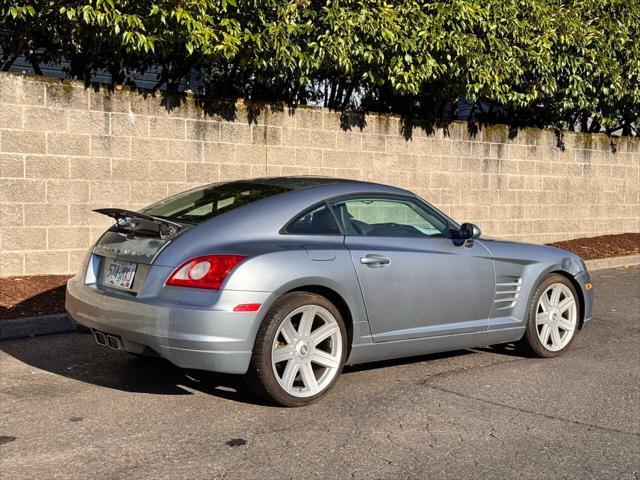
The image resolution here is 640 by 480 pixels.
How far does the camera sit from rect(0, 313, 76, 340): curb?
7.25 metres

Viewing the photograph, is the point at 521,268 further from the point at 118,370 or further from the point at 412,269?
the point at 118,370

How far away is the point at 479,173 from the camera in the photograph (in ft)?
46.2

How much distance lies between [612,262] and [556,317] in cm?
745

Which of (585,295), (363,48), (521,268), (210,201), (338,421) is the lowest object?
(338,421)

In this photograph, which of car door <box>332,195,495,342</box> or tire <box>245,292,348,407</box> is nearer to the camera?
tire <box>245,292,348,407</box>

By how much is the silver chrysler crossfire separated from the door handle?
0.03 ft

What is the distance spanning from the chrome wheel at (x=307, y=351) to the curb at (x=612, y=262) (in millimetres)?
8834

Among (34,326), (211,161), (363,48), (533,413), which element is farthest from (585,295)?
(211,161)

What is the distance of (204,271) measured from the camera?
4.90 m

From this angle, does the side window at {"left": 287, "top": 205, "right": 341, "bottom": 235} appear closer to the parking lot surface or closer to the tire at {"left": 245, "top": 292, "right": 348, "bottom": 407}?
the tire at {"left": 245, "top": 292, "right": 348, "bottom": 407}

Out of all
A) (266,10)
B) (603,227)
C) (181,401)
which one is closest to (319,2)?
(266,10)

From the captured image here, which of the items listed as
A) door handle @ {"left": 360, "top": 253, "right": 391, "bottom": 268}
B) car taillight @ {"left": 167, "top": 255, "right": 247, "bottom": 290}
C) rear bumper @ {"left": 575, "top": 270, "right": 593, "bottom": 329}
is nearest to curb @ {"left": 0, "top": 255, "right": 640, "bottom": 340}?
car taillight @ {"left": 167, "top": 255, "right": 247, "bottom": 290}

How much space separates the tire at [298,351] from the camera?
196 inches

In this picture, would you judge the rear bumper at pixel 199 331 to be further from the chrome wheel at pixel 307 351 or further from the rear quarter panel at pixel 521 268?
the rear quarter panel at pixel 521 268
